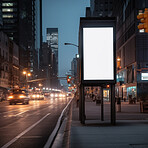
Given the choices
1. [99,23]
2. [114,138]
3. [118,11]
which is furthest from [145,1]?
[114,138]

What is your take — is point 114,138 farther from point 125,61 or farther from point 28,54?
point 28,54

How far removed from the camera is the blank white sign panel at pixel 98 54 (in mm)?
13586

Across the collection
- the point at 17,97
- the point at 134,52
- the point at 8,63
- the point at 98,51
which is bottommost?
the point at 17,97

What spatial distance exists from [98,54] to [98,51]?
0.47ft

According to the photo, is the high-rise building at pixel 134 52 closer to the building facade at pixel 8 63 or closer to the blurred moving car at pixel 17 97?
the blurred moving car at pixel 17 97

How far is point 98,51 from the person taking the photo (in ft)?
44.7

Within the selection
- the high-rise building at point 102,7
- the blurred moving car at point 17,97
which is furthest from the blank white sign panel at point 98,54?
the high-rise building at point 102,7

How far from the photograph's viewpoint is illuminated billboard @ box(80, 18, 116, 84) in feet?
44.5

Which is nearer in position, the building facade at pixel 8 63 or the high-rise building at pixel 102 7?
the building facade at pixel 8 63

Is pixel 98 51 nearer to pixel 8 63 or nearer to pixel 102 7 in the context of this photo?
pixel 8 63

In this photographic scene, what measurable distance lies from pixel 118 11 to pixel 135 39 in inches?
1041

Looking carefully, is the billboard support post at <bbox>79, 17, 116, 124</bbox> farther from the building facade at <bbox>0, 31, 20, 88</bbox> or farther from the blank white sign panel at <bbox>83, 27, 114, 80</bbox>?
the building facade at <bbox>0, 31, 20, 88</bbox>

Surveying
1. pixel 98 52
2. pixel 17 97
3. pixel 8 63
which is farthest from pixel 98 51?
pixel 8 63

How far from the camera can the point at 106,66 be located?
44.5ft
